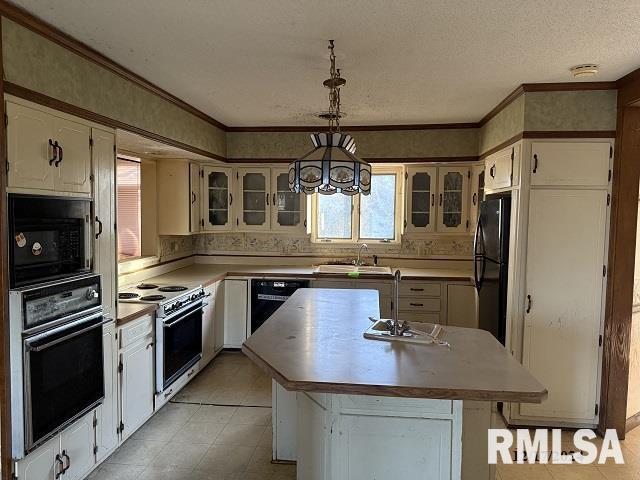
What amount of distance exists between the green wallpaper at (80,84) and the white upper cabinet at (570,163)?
2709 mm

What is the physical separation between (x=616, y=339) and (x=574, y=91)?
1741mm

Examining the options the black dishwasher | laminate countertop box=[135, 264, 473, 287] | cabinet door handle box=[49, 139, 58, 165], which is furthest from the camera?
the black dishwasher

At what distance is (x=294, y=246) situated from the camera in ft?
18.0

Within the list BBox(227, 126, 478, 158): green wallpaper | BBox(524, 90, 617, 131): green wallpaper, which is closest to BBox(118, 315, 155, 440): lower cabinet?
BBox(227, 126, 478, 158): green wallpaper

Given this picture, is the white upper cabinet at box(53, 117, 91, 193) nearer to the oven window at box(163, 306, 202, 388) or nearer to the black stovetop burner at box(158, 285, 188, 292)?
the oven window at box(163, 306, 202, 388)

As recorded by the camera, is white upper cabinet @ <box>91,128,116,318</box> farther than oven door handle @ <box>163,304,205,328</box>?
No

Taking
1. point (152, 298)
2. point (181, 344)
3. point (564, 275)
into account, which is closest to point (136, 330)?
point (152, 298)

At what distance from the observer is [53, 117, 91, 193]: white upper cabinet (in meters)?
2.33

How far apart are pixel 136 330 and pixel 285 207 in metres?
2.48

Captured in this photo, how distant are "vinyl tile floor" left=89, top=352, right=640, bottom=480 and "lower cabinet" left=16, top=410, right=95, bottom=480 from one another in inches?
9.1

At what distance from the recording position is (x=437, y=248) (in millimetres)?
5312

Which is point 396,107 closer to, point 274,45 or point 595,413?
point 274,45

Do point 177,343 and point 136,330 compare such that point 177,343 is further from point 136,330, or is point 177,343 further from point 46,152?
point 46,152

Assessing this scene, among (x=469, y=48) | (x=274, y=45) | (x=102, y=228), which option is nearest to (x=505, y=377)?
(x=469, y=48)
